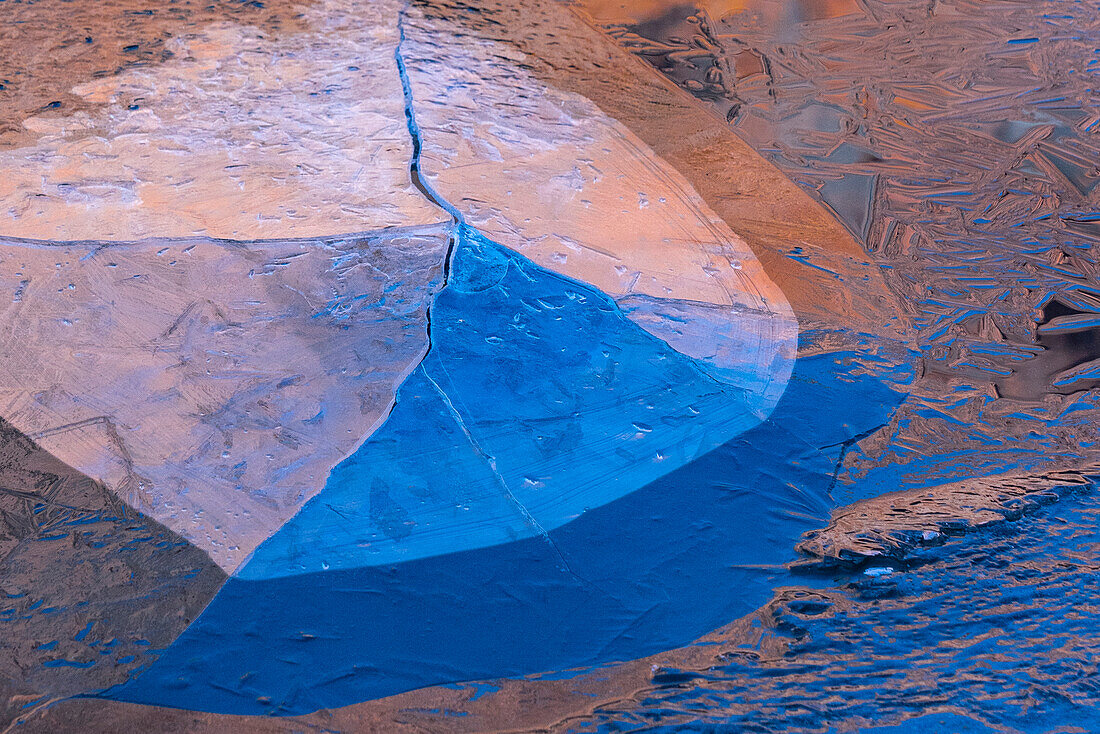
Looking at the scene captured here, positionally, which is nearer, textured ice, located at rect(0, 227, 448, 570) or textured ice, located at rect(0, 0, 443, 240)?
textured ice, located at rect(0, 227, 448, 570)

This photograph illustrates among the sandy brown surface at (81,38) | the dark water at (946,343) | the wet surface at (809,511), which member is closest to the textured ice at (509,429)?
the wet surface at (809,511)

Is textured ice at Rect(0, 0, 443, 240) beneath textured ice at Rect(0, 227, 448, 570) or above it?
above

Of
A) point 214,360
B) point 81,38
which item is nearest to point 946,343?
point 214,360

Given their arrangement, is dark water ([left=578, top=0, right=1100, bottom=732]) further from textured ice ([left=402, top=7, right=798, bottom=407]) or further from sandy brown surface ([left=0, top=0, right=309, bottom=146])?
sandy brown surface ([left=0, top=0, right=309, bottom=146])

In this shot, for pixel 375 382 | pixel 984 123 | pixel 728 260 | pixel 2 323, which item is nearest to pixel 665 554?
pixel 375 382

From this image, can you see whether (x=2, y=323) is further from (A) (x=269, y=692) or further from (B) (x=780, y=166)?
(B) (x=780, y=166)

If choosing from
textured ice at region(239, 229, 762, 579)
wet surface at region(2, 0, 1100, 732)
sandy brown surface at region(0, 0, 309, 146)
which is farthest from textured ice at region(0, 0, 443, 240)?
textured ice at region(239, 229, 762, 579)

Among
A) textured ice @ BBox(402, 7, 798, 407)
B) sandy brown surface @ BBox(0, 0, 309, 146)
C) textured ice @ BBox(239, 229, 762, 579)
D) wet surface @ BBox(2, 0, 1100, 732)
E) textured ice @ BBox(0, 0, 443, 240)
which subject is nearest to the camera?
wet surface @ BBox(2, 0, 1100, 732)

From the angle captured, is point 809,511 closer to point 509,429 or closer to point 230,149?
point 509,429

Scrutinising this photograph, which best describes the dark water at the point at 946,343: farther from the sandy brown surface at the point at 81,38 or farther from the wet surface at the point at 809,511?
the sandy brown surface at the point at 81,38
